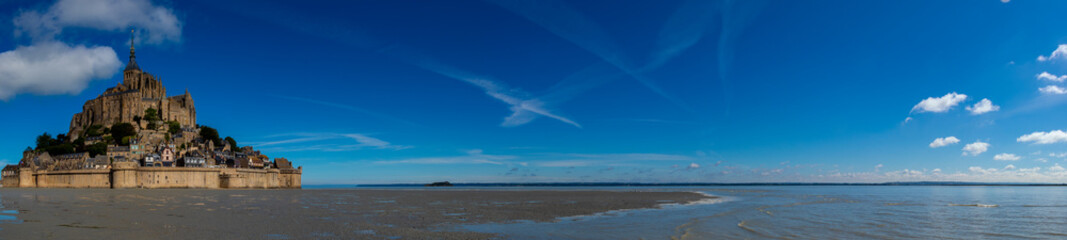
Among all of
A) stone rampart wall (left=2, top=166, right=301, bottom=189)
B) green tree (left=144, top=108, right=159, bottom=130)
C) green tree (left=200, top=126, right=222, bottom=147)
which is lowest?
stone rampart wall (left=2, top=166, right=301, bottom=189)

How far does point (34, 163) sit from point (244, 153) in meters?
28.7

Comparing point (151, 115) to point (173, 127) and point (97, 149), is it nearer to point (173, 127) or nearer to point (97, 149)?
point (173, 127)

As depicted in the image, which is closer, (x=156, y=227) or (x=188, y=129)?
(x=156, y=227)

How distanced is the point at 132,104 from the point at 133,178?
116 feet

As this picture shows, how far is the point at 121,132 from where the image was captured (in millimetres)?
95875

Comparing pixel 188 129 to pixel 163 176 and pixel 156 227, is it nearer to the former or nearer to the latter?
pixel 163 176

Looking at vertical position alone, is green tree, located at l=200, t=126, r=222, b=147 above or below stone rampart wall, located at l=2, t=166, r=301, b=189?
above

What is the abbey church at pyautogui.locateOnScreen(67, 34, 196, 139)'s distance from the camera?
10456 centimetres

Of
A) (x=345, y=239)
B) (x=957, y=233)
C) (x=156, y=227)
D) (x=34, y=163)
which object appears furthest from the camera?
(x=34, y=163)

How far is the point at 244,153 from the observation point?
105m

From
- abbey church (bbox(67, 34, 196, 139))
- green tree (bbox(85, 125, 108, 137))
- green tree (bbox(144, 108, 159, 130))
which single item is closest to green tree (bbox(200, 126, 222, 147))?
abbey church (bbox(67, 34, 196, 139))

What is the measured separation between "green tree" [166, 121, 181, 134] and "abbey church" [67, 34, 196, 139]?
252cm

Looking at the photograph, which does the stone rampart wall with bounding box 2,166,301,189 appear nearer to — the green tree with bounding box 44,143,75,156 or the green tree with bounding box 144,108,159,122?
the green tree with bounding box 44,143,75,156

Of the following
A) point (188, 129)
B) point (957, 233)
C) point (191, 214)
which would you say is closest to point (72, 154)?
point (188, 129)
